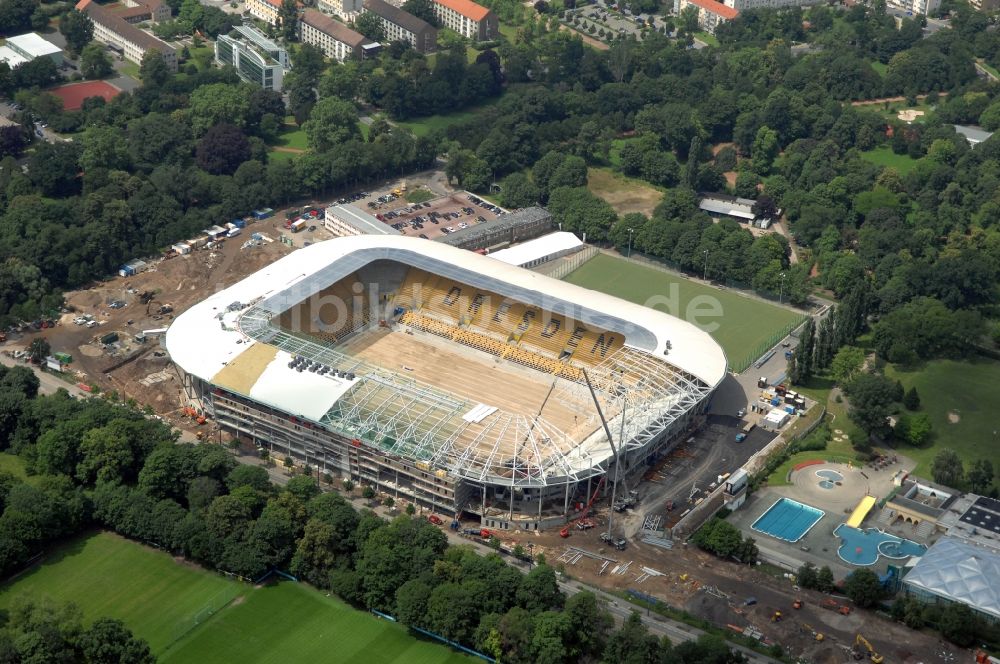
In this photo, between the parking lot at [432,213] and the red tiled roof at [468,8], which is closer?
the parking lot at [432,213]

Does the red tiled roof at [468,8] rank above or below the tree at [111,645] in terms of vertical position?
above

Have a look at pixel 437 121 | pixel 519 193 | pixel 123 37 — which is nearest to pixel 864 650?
pixel 519 193

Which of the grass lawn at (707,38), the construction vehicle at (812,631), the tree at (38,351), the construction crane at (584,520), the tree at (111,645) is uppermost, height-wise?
the grass lawn at (707,38)

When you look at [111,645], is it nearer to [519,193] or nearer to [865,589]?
[865,589]

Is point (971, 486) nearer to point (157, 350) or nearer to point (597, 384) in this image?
point (597, 384)

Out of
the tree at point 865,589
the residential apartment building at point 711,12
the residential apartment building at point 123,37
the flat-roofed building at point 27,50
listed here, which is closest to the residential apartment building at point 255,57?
the residential apartment building at point 123,37

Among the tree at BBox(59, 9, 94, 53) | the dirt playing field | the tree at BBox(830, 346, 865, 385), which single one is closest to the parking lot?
the dirt playing field

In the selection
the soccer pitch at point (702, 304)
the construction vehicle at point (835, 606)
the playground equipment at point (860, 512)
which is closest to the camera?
the construction vehicle at point (835, 606)

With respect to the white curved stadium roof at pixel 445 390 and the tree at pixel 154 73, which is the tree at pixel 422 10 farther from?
the white curved stadium roof at pixel 445 390
